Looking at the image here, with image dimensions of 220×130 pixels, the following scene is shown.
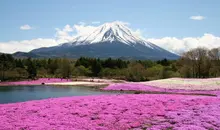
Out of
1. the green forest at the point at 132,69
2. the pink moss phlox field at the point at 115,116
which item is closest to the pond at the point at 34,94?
the pink moss phlox field at the point at 115,116

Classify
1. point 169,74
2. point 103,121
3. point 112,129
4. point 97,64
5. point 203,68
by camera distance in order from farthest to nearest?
point 97,64, point 169,74, point 203,68, point 103,121, point 112,129

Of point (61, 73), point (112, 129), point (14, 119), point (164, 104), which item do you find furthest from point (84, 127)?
point (61, 73)

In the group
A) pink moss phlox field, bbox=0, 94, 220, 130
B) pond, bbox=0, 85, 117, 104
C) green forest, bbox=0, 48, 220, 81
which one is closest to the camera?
pink moss phlox field, bbox=0, 94, 220, 130

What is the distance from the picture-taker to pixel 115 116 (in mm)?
21719

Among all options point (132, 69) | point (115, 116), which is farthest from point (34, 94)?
point (132, 69)

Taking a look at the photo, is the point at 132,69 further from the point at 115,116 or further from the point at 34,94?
the point at 115,116

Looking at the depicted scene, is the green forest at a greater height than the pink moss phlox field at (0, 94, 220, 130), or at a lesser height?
greater

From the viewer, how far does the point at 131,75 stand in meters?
99.8

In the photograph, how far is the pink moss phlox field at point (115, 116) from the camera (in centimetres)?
1875

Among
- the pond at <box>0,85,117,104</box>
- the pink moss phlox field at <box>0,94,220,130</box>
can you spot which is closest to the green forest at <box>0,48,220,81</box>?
the pond at <box>0,85,117,104</box>

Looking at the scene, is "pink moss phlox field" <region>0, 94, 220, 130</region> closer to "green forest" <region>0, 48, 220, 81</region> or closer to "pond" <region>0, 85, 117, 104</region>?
"pond" <region>0, 85, 117, 104</region>

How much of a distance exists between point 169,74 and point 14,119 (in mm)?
75051

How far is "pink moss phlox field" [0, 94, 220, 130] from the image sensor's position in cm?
1875

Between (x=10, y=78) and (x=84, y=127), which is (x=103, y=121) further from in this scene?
(x=10, y=78)
